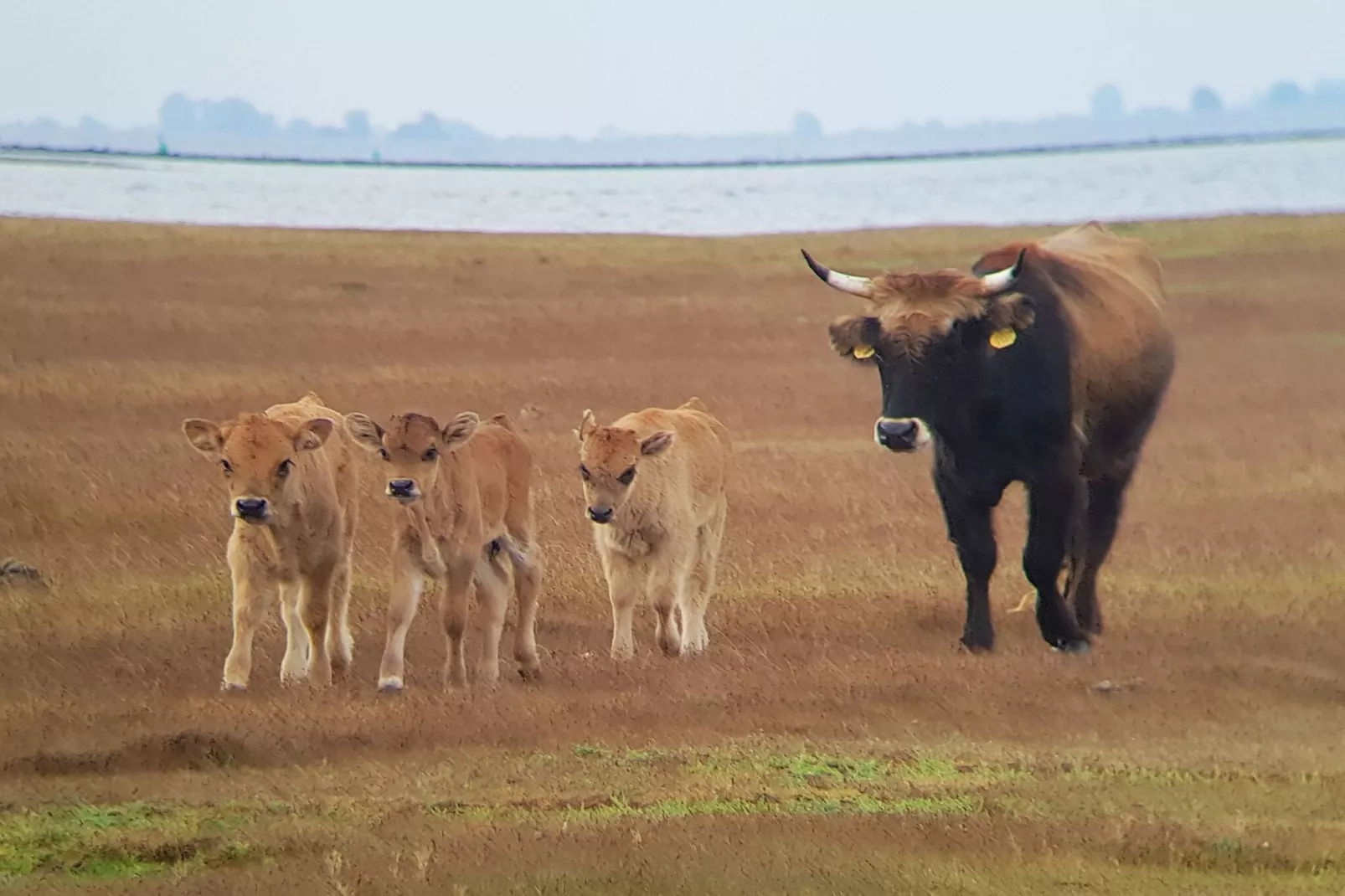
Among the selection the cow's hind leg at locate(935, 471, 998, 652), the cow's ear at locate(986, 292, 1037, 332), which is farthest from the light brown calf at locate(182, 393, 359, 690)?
the cow's ear at locate(986, 292, 1037, 332)

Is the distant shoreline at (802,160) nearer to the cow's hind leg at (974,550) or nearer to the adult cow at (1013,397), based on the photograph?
the adult cow at (1013,397)

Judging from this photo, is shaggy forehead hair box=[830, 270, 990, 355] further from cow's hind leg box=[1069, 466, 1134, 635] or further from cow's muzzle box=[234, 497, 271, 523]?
cow's muzzle box=[234, 497, 271, 523]

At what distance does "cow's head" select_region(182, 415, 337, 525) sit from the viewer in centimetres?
582

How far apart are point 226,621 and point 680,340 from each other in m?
3.16

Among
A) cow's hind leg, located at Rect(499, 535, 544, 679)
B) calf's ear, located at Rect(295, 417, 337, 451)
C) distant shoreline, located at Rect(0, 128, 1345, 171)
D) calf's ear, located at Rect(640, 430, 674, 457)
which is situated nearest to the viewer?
calf's ear, located at Rect(295, 417, 337, 451)

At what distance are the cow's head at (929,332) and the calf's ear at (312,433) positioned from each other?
63.6 inches

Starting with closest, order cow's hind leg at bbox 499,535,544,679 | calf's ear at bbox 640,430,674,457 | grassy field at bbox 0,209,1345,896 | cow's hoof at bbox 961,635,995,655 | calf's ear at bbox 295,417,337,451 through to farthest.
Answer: grassy field at bbox 0,209,1345,896
calf's ear at bbox 295,417,337,451
calf's ear at bbox 640,430,674,457
cow's hind leg at bbox 499,535,544,679
cow's hoof at bbox 961,635,995,655

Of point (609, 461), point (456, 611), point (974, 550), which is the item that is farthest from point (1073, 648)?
point (456, 611)

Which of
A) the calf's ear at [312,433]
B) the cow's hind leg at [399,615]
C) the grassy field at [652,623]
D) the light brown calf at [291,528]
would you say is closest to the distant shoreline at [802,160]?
the grassy field at [652,623]

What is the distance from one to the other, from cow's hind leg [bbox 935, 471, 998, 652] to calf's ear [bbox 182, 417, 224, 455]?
7.95ft

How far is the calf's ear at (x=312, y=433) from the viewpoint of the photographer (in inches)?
234

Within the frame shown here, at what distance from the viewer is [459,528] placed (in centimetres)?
605

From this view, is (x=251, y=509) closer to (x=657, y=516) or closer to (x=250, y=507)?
(x=250, y=507)

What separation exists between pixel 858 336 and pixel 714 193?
98.7 inches
